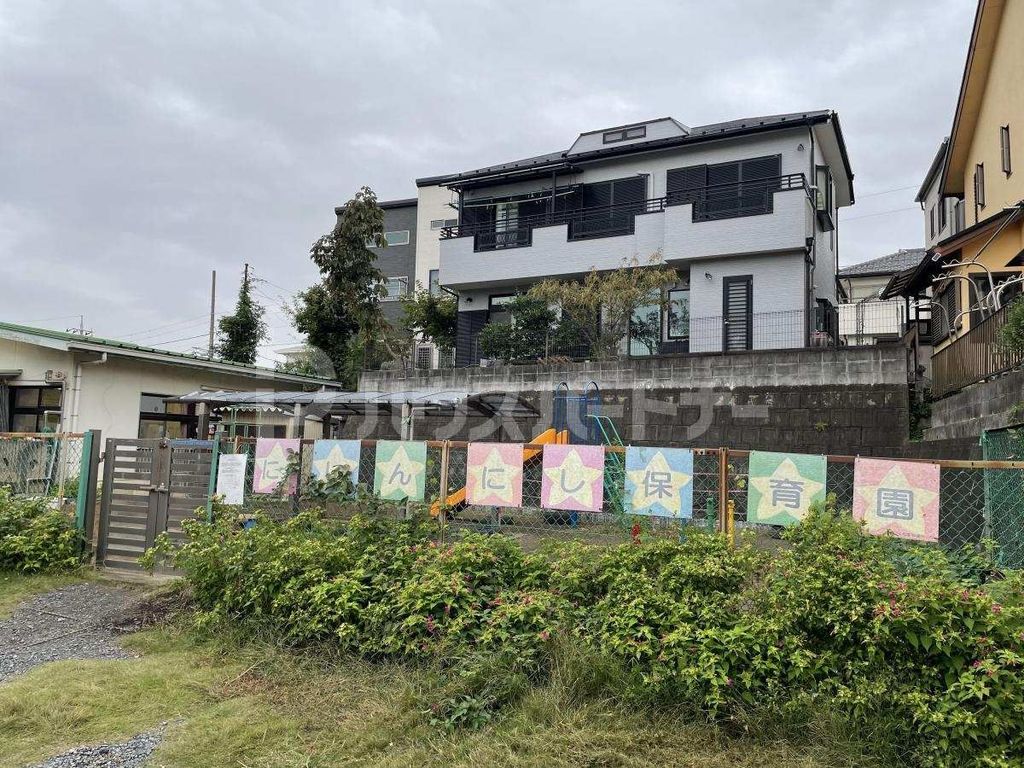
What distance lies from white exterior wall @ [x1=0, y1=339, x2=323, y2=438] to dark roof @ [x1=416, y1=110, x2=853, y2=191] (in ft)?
34.5

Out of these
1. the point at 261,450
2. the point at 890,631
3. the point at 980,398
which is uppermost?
the point at 980,398

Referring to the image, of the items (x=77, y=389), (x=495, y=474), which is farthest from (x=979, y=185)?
(x=77, y=389)

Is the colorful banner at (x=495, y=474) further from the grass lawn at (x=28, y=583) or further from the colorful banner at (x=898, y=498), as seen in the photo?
the grass lawn at (x=28, y=583)

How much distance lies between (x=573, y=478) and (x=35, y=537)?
19.1 feet

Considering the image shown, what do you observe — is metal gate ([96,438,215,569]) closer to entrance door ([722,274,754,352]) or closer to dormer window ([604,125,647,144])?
entrance door ([722,274,754,352])

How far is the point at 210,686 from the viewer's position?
4043 mm

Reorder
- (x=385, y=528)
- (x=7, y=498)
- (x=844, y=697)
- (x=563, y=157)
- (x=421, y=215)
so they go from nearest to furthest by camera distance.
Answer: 1. (x=844, y=697)
2. (x=385, y=528)
3. (x=7, y=498)
4. (x=563, y=157)
5. (x=421, y=215)

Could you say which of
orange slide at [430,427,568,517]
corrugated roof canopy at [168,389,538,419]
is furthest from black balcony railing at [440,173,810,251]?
orange slide at [430,427,568,517]

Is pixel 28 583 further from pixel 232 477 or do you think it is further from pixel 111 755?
pixel 111 755

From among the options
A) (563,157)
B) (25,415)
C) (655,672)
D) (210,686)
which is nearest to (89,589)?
(210,686)

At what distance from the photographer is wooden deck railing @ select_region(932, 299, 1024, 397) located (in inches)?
289

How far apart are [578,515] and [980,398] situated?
17.1ft

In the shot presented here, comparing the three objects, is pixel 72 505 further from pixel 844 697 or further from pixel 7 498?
pixel 844 697

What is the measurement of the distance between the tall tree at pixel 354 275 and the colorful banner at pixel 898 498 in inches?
604
